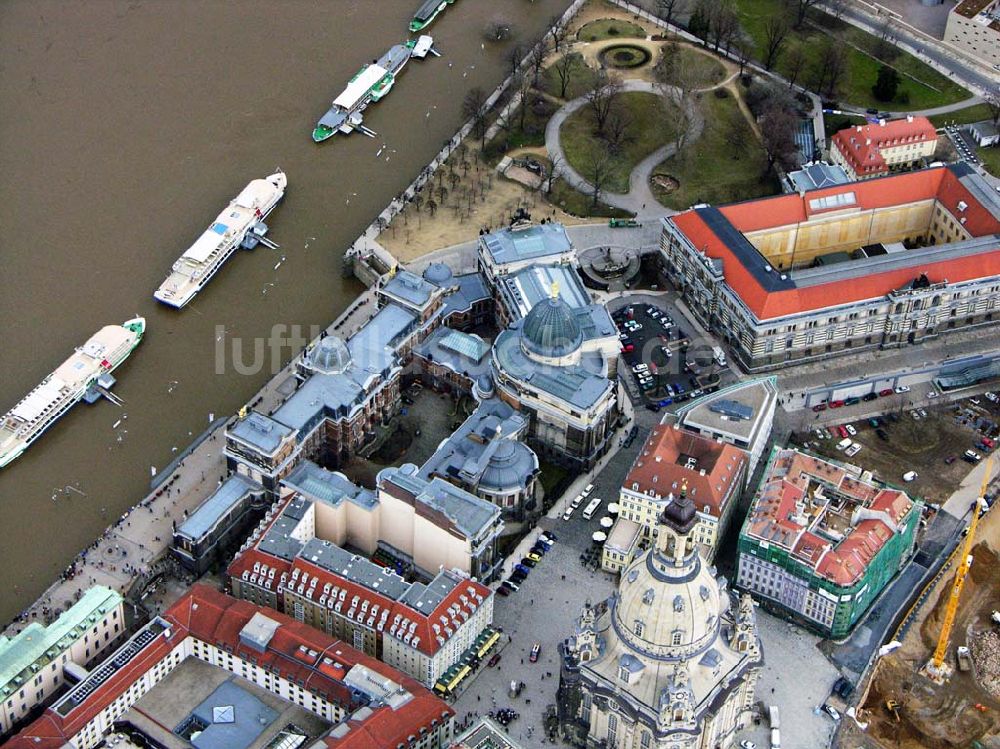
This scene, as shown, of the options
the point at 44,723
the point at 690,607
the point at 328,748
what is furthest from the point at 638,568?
the point at 44,723

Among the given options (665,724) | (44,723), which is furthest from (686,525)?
(44,723)

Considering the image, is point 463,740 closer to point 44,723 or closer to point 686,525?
point 686,525

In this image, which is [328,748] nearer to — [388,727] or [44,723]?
[388,727]

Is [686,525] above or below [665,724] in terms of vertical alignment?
above

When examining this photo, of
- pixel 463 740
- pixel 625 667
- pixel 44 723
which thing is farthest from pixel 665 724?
pixel 44 723

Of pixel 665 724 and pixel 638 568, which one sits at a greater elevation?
pixel 638 568

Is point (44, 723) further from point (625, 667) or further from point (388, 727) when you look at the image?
point (625, 667)

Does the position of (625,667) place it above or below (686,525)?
below
